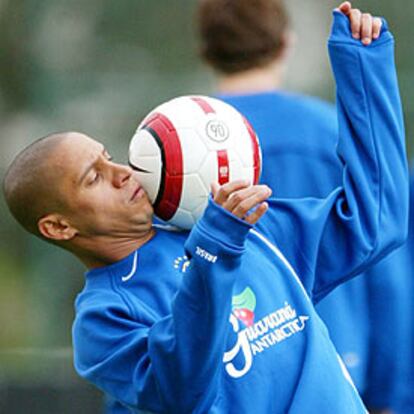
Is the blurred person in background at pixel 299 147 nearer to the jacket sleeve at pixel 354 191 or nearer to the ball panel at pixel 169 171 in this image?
the jacket sleeve at pixel 354 191

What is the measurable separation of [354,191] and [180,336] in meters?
0.80

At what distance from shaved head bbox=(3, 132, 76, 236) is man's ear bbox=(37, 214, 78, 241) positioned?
16 millimetres

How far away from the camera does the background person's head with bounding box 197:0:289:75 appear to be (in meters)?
5.14

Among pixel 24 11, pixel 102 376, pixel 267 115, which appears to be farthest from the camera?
pixel 24 11

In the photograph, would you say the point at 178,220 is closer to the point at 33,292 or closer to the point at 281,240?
the point at 281,240

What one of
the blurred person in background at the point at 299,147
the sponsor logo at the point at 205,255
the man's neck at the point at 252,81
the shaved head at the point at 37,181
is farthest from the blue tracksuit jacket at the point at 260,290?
the man's neck at the point at 252,81

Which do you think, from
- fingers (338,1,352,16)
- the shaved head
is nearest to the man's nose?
the shaved head

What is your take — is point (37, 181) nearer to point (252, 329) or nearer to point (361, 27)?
point (252, 329)

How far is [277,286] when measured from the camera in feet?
12.3

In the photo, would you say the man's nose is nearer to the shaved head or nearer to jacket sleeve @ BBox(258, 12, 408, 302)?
the shaved head

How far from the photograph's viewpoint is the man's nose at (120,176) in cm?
370

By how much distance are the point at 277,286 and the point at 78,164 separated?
1.88 ft

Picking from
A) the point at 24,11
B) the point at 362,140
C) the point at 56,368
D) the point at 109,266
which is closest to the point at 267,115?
the point at 362,140

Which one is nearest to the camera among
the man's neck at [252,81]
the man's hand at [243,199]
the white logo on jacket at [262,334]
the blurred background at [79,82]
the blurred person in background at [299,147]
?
the man's hand at [243,199]
